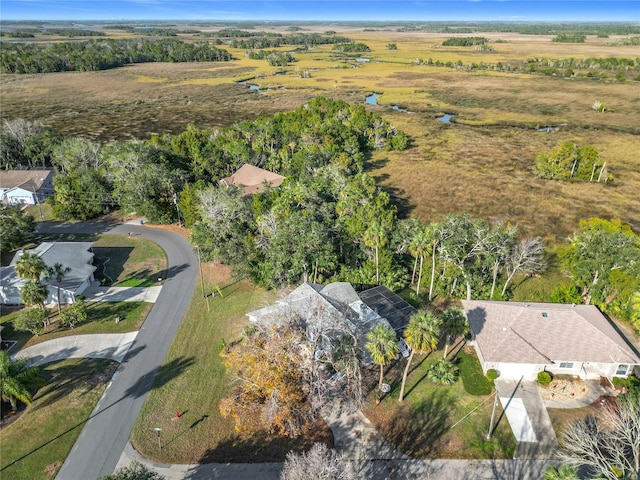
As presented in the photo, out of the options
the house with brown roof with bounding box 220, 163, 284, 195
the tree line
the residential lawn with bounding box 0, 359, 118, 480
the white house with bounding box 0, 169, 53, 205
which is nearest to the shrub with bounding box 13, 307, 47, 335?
the residential lawn with bounding box 0, 359, 118, 480

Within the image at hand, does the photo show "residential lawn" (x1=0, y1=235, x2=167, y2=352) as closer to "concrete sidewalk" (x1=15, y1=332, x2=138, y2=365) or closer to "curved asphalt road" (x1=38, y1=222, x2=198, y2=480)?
"concrete sidewalk" (x1=15, y1=332, x2=138, y2=365)

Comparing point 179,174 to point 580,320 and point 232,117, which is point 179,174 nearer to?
point 580,320

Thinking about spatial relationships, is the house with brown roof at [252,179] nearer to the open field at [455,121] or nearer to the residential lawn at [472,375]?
the open field at [455,121]

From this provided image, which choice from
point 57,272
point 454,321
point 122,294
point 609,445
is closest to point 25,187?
point 57,272

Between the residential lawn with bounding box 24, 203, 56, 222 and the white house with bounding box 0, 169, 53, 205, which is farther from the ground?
the white house with bounding box 0, 169, 53, 205

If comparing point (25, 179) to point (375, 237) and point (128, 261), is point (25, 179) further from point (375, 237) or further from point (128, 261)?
point (375, 237)

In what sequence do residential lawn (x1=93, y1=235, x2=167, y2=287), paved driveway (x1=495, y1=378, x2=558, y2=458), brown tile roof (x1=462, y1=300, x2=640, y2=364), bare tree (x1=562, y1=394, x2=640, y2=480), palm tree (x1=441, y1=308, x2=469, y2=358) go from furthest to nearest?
residential lawn (x1=93, y1=235, x2=167, y2=287) < brown tile roof (x1=462, y1=300, x2=640, y2=364) < palm tree (x1=441, y1=308, x2=469, y2=358) < paved driveway (x1=495, y1=378, x2=558, y2=458) < bare tree (x1=562, y1=394, x2=640, y2=480)
